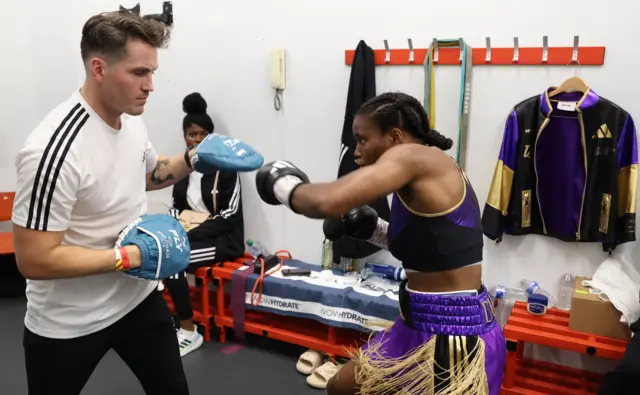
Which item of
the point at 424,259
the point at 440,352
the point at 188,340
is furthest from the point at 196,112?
the point at 440,352

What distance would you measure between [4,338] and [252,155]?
8.21 ft

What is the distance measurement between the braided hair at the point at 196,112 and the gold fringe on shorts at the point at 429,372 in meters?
2.39

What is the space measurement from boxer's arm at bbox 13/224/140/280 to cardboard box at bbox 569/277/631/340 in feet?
7.04

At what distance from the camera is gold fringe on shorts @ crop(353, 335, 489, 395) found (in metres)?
1.58

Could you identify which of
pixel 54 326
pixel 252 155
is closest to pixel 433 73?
pixel 252 155

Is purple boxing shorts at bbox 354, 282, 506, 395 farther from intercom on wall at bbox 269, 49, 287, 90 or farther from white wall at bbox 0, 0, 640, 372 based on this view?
intercom on wall at bbox 269, 49, 287, 90

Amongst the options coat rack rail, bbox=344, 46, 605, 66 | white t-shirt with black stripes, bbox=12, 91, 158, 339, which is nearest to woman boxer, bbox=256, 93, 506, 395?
white t-shirt with black stripes, bbox=12, 91, 158, 339

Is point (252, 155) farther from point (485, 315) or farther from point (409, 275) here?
point (485, 315)

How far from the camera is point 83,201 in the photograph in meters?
1.59

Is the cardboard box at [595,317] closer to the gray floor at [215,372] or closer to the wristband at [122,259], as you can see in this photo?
the gray floor at [215,372]

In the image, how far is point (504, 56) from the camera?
288cm

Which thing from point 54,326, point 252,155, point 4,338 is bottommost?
point 4,338

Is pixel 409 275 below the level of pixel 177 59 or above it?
below

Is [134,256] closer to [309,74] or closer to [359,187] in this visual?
[359,187]
